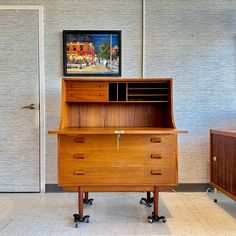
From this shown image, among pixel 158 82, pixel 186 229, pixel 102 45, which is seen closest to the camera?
pixel 186 229

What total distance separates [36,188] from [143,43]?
6.56 feet

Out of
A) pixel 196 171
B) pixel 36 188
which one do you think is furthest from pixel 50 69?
pixel 196 171

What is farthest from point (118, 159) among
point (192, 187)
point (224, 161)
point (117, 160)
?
point (192, 187)

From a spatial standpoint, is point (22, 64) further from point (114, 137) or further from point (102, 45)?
point (114, 137)

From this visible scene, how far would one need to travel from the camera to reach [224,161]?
2498 mm

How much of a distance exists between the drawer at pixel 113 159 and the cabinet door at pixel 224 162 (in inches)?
24.6

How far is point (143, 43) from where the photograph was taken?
9.96 feet

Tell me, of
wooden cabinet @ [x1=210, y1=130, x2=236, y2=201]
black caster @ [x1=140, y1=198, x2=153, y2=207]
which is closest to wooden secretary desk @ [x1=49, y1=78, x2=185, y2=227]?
black caster @ [x1=140, y1=198, x2=153, y2=207]

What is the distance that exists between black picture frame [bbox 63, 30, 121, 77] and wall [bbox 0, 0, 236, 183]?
76mm

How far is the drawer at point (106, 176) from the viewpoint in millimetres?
2123

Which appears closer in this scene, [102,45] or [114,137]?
[114,137]

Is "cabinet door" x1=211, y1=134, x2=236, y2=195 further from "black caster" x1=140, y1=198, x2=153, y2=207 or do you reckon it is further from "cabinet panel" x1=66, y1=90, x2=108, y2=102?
"cabinet panel" x1=66, y1=90, x2=108, y2=102

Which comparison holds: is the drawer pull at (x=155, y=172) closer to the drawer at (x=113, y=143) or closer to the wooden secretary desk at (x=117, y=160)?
the wooden secretary desk at (x=117, y=160)

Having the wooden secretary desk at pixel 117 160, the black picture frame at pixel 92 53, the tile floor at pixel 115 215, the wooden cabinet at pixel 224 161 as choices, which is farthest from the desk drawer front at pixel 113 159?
the black picture frame at pixel 92 53
